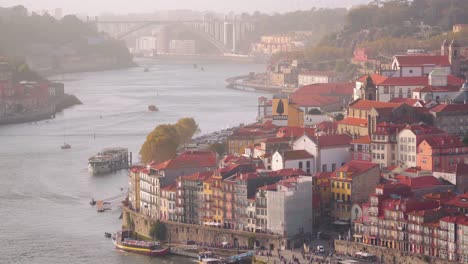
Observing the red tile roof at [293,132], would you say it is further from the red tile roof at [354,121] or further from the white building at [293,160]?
the white building at [293,160]

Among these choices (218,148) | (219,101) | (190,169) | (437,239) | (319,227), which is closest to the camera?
(437,239)

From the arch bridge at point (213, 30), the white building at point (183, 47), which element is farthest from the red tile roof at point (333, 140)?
the white building at point (183, 47)

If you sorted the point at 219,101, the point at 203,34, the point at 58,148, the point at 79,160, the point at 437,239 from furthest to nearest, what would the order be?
1. the point at 203,34
2. the point at 219,101
3. the point at 58,148
4. the point at 79,160
5. the point at 437,239

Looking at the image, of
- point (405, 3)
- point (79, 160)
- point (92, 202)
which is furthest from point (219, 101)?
point (92, 202)

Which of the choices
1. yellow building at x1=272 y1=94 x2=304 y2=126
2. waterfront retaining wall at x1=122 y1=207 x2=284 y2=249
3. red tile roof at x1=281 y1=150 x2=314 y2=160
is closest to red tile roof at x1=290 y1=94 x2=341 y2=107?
yellow building at x1=272 y1=94 x2=304 y2=126

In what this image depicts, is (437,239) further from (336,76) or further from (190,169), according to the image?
(336,76)

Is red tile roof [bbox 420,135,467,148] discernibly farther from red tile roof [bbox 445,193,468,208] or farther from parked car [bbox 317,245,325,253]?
parked car [bbox 317,245,325,253]

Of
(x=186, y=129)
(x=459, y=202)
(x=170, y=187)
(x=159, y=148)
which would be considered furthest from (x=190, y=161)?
(x=186, y=129)

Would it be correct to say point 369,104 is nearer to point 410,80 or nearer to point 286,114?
Result: point 410,80
